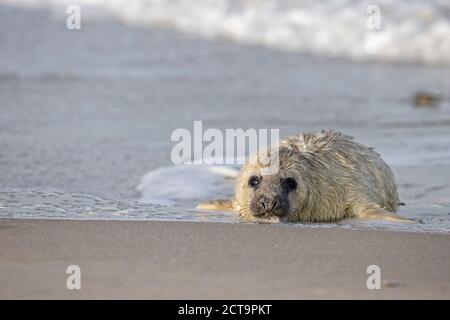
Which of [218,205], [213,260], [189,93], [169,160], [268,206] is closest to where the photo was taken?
[213,260]

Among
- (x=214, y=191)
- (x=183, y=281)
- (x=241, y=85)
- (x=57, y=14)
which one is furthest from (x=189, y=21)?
(x=183, y=281)

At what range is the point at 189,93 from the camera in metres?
14.2

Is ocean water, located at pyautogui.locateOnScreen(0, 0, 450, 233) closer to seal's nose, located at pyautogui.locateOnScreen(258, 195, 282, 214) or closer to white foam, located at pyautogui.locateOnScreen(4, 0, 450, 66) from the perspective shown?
white foam, located at pyautogui.locateOnScreen(4, 0, 450, 66)

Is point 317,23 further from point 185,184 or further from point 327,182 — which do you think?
point 327,182

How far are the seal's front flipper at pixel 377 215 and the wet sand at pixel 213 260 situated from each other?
711 millimetres

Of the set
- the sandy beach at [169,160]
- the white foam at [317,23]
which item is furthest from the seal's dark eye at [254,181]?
the white foam at [317,23]

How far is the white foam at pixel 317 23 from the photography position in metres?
18.1

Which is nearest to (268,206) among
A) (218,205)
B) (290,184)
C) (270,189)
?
(270,189)

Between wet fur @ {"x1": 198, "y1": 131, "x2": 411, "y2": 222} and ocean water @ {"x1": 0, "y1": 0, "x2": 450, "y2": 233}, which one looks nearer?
wet fur @ {"x1": 198, "y1": 131, "x2": 411, "y2": 222}

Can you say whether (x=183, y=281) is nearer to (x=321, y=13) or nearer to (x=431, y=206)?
(x=431, y=206)

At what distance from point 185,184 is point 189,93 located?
4591 mm

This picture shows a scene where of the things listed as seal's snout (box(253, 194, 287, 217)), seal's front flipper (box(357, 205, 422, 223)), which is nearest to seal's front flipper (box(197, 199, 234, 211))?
seal's snout (box(253, 194, 287, 217))

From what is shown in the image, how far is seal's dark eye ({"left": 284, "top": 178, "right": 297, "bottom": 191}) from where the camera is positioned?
8.13m

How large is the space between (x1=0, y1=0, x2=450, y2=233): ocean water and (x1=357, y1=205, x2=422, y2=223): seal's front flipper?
0.16 metres
